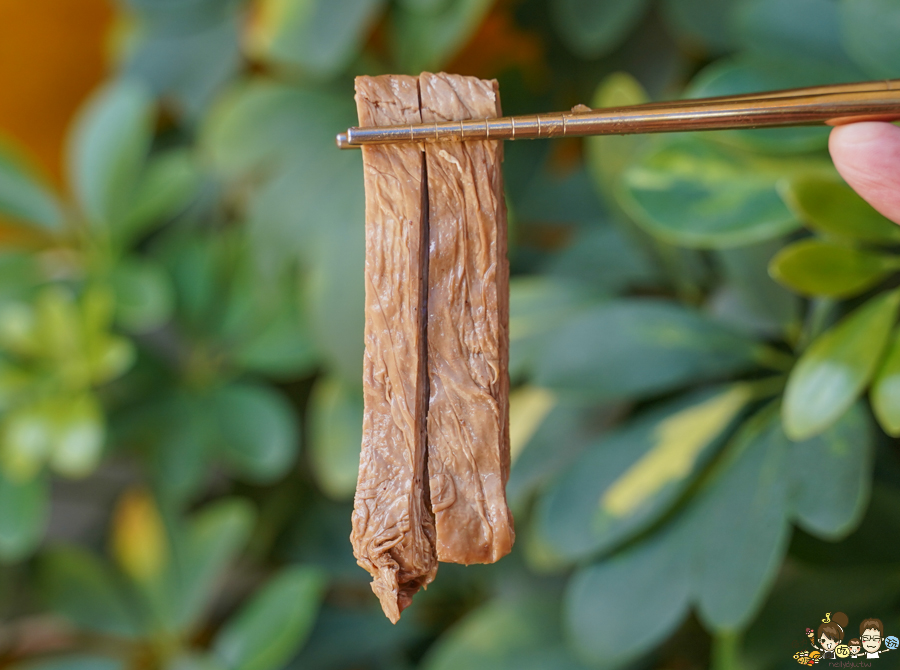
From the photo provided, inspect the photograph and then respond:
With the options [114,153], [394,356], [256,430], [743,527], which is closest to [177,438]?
[256,430]

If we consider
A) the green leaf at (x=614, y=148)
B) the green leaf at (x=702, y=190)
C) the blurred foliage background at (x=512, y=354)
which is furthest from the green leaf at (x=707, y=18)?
the green leaf at (x=702, y=190)

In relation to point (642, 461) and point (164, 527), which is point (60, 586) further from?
point (642, 461)

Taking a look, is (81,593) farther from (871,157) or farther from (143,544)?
(871,157)

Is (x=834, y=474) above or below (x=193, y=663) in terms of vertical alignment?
above

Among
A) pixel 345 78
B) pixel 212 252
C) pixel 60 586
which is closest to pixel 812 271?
pixel 345 78
